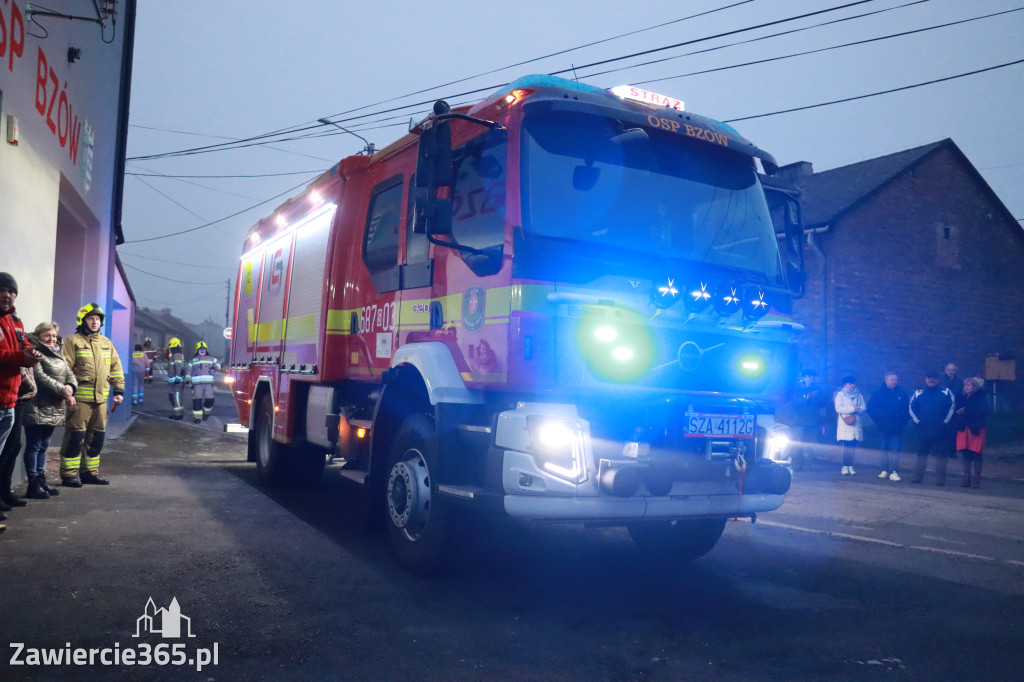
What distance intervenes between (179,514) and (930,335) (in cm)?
2042

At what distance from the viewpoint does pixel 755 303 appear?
16.5 feet

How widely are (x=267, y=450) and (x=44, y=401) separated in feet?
7.83

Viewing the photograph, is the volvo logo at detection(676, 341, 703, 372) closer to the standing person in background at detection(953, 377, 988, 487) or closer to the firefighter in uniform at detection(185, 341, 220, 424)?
the standing person in background at detection(953, 377, 988, 487)

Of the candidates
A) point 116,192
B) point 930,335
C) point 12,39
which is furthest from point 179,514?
point 930,335

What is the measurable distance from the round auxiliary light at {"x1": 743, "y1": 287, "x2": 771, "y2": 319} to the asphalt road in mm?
1797

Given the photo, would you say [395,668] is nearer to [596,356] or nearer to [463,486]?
[463,486]

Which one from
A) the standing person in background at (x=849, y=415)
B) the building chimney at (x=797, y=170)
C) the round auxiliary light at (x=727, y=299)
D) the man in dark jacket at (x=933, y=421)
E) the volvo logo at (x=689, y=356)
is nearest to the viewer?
the volvo logo at (x=689, y=356)

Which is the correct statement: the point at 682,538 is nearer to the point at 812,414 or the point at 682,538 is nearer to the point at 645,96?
the point at 645,96

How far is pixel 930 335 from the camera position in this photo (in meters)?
21.3

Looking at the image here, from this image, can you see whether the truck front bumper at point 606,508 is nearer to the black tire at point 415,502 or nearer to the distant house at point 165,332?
the black tire at point 415,502

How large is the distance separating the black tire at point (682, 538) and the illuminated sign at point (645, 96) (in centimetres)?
300

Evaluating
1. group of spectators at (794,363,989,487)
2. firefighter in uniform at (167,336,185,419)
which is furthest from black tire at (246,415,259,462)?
firefighter in uniform at (167,336,185,419)

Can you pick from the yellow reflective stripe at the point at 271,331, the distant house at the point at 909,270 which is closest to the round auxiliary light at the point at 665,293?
the yellow reflective stripe at the point at 271,331

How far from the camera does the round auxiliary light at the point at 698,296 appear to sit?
467 centimetres
